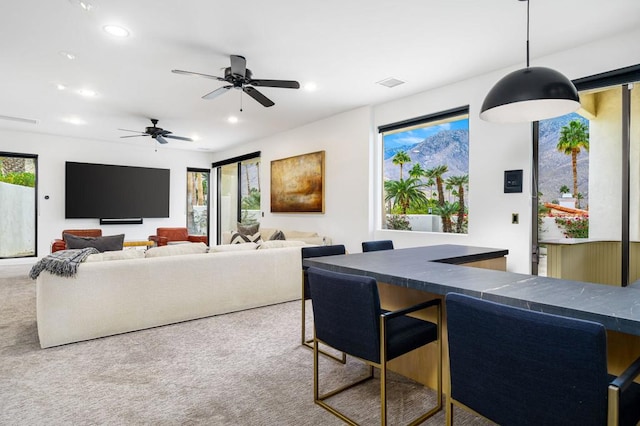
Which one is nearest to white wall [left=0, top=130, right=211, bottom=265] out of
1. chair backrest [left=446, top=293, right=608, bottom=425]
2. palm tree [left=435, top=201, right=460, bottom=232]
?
palm tree [left=435, top=201, right=460, bottom=232]

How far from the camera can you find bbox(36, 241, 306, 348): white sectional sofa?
3.02 meters

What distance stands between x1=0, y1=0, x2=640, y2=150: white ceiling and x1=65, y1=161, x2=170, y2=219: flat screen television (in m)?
2.63

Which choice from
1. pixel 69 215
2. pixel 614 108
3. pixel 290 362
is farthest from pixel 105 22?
pixel 69 215

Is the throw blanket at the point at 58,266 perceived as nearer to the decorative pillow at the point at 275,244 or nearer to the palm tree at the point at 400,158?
the decorative pillow at the point at 275,244

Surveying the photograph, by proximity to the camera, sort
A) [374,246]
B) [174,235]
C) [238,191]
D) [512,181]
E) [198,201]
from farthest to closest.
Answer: [198,201]
[238,191]
[174,235]
[512,181]
[374,246]

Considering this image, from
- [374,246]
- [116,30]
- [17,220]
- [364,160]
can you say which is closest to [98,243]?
[116,30]

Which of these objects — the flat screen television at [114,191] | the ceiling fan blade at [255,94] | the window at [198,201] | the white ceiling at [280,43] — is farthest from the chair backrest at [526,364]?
the window at [198,201]

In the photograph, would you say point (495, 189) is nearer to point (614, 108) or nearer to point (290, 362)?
Result: point (614, 108)

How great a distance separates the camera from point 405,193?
202 inches

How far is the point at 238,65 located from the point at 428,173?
2837 millimetres

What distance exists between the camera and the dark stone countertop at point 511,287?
1178 mm

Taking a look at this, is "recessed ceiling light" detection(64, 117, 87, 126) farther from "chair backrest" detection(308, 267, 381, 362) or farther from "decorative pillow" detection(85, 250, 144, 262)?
"chair backrest" detection(308, 267, 381, 362)

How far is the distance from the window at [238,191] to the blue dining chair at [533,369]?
6957mm

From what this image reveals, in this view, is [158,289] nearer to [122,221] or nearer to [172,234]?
[172,234]
